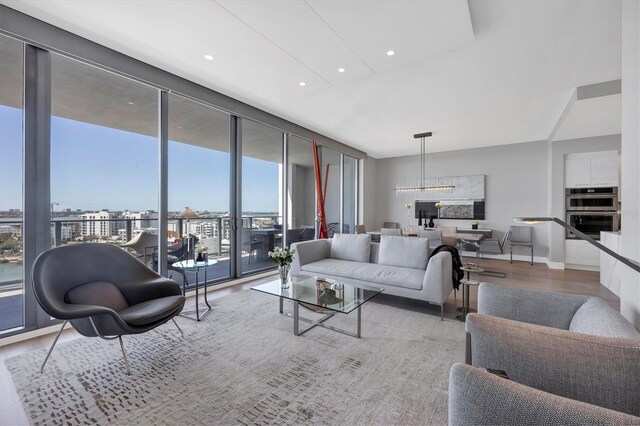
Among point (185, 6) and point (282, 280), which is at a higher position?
point (185, 6)

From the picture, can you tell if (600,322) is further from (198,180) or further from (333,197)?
(333,197)

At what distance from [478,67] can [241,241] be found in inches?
166

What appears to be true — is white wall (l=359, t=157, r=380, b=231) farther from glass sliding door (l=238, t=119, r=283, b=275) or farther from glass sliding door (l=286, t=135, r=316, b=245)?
glass sliding door (l=238, t=119, r=283, b=275)

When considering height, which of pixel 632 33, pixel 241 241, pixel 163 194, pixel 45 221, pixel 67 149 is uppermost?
pixel 632 33

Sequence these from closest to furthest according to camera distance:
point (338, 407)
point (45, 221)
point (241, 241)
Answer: point (338, 407) < point (45, 221) < point (241, 241)

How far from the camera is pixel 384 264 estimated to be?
13.1 feet

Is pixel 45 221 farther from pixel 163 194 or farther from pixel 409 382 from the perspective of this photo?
pixel 409 382

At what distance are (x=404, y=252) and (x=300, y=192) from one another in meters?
3.33

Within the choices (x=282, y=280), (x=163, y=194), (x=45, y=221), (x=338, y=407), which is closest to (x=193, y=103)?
(x=163, y=194)

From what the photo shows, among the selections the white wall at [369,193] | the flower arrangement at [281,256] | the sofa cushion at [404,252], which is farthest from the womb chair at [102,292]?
the white wall at [369,193]

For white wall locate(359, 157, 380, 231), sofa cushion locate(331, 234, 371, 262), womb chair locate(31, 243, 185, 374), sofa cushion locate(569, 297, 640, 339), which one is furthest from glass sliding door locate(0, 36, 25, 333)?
white wall locate(359, 157, 380, 231)

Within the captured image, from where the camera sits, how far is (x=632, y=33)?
158 centimetres

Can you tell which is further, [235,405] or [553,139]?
[553,139]

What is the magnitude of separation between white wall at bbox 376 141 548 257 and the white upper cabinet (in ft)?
2.86
